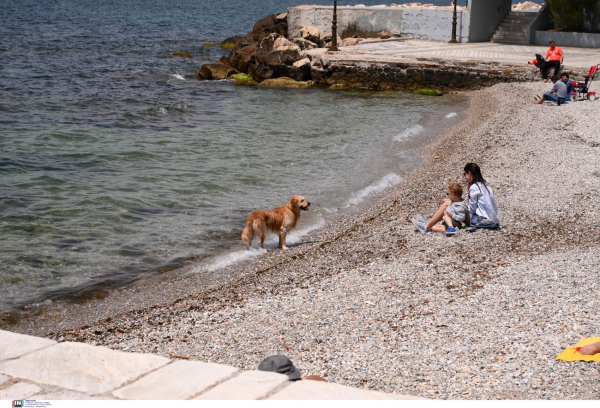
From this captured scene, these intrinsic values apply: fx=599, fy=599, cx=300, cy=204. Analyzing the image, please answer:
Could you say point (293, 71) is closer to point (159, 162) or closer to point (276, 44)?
point (276, 44)

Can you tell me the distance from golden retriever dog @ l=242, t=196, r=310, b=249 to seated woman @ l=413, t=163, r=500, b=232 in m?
2.03

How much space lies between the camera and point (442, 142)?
1828cm

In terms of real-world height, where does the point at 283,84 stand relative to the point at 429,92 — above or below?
above

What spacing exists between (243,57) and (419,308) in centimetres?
2769

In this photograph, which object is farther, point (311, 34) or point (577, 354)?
point (311, 34)

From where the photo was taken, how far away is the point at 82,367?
4.66 meters

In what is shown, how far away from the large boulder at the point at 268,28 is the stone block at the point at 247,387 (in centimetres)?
3464

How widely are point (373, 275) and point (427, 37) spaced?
28350 mm

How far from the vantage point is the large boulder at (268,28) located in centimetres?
3778

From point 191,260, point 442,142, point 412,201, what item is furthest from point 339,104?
point 191,260

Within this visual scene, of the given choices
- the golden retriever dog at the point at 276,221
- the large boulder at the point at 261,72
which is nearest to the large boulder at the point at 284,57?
the large boulder at the point at 261,72

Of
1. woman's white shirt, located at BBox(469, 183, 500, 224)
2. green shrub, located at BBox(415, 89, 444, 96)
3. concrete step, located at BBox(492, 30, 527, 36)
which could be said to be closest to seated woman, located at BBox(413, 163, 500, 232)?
woman's white shirt, located at BBox(469, 183, 500, 224)

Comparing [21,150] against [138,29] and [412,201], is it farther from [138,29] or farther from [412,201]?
[138,29]

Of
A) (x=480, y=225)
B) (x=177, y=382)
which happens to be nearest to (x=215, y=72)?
(x=480, y=225)
